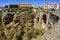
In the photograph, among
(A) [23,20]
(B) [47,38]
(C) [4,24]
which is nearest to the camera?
(B) [47,38]

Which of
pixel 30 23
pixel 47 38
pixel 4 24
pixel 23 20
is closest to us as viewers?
pixel 47 38

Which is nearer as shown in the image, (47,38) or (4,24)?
(47,38)

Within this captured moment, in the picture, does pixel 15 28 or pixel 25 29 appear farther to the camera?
pixel 15 28

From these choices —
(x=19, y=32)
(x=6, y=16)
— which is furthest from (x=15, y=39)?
(x=6, y=16)

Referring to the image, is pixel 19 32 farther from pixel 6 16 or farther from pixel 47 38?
pixel 47 38

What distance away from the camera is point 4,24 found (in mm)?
33438

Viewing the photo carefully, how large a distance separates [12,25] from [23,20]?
8.97 feet

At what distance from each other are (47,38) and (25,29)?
923 inches

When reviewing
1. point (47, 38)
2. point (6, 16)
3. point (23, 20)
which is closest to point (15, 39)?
point (23, 20)

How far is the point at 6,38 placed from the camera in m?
30.8

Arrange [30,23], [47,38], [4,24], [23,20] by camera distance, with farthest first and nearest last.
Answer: [4,24] → [23,20] → [30,23] → [47,38]

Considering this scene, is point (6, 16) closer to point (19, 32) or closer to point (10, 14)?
point (10, 14)

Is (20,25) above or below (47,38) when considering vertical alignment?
below

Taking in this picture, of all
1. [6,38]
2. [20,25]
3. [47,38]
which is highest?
[47,38]
